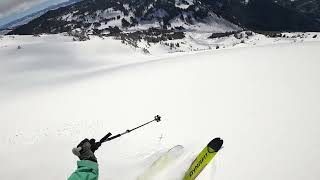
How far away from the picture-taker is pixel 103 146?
8133 mm

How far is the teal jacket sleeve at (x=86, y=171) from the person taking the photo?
4027 mm

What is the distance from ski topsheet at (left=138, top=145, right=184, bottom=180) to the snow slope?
0.13 m

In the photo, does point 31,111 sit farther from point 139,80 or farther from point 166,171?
point 166,171

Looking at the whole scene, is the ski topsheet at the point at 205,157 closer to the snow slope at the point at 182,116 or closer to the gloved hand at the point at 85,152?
the snow slope at the point at 182,116

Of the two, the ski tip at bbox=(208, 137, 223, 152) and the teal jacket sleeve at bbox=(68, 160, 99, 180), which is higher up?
the teal jacket sleeve at bbox=(68, 160, 99, 180)

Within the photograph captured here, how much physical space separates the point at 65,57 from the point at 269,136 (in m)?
21.6

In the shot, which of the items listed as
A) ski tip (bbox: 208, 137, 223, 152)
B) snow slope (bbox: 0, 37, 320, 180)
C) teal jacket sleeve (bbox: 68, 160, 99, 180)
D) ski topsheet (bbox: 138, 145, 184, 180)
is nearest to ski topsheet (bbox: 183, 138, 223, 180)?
ski tip (bbox: 208, 137, 223, 152)

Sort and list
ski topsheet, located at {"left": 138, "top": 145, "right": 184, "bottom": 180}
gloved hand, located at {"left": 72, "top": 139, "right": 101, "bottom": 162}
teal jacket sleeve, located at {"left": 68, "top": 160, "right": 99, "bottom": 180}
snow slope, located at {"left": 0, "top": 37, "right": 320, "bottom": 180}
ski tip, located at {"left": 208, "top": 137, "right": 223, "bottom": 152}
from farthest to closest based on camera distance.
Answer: ski topsheet, located at {"left": 138, "top": 145, "right": 184, "bottom": 180} < snow slope, located at {"left": 0, "top": 37, "right": 320, "bottom": 180} < ski tip, located at {"left": 208, "top": 137, "right": 223, "bottom": 152} < gloved hand, located at {"left": 72, "top": 139, "right": 101, "bottom": 162} < teal jacket sleeve, located at {"left": 68, "top": 160, "right": 99, "bottom": 180}

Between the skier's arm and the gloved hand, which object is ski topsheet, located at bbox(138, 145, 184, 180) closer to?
the skier's arm

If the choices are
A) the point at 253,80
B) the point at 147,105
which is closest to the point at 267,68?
the point at 253,80

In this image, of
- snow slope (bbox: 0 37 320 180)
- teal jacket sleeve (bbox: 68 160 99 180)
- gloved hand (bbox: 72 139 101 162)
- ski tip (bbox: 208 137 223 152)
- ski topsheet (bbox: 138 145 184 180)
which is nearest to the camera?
teal jacket sleeve (bbox: 68 160 99 180)

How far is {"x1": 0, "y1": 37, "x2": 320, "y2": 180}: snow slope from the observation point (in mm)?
6398

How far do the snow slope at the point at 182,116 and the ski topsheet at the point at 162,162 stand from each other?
131 mm

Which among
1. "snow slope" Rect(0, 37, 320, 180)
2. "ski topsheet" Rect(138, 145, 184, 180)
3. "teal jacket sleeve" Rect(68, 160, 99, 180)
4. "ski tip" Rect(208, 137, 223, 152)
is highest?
"teal jacket sleeve" Rect(68, 160, 99, 180)
